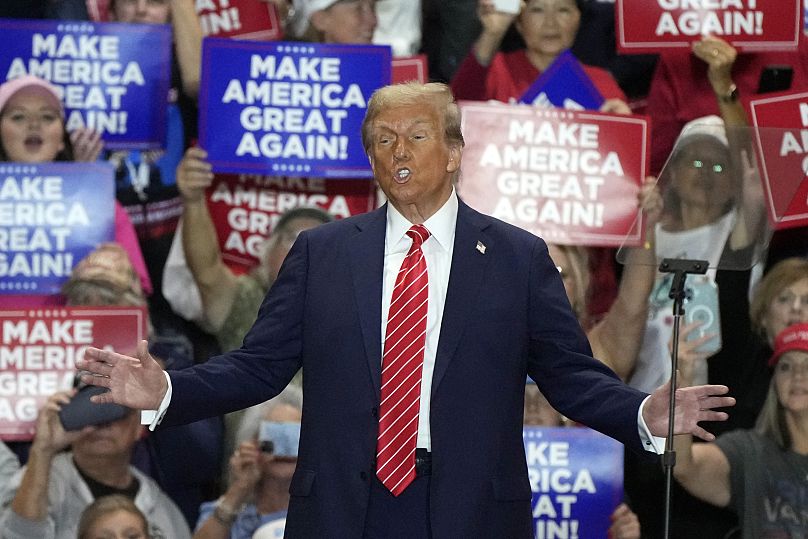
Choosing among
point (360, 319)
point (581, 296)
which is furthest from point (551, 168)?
point (360, 319)

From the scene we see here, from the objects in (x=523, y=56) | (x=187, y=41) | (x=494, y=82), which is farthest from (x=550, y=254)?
(x=187, y=41)

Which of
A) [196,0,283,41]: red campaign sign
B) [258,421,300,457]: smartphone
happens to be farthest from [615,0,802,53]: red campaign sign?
[258,421,300,457]: smartphone

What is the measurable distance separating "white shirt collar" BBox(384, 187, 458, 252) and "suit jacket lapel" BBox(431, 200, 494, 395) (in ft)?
0.06

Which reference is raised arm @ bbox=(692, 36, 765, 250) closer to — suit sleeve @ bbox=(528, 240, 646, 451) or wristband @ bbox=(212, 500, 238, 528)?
suit sleeve @ bbox=(528, 240, 646, 451)

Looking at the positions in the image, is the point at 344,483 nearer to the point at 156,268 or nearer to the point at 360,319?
the point at 360,319

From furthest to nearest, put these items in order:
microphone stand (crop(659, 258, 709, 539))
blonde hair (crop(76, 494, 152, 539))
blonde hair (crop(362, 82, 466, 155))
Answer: blonde hair (crop(76, 494, 152, 539)) → microphone stand (crop(659, 258, 709, 539)) → blonde hair (crop(362, 82, 466, 155))

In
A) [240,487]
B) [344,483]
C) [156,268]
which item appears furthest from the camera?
[156,268]

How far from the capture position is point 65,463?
4.64 meters

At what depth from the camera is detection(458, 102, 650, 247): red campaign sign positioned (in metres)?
4.93

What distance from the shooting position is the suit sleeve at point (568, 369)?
2.56 metres

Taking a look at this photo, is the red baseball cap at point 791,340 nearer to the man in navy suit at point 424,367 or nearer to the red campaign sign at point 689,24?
the red campaign sign at point 689,24

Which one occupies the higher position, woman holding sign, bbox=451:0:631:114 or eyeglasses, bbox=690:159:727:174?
woman holding sign, bbox=451:0:631:114

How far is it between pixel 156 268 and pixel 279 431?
3.28 feet

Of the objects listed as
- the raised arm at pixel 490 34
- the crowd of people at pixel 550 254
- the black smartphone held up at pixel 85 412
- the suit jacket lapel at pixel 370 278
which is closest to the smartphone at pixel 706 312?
the crowd of people at pixel 550 254
